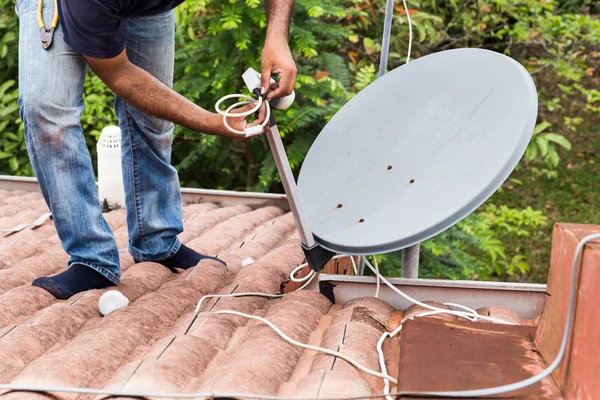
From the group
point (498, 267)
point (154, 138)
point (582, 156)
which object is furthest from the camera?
point (582, 156)

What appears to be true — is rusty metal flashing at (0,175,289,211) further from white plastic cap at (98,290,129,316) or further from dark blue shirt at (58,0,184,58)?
dark blue shirt at (58,0,184,58)

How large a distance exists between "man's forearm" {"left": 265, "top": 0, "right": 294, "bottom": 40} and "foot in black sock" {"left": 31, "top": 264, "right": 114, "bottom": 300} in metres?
0.91

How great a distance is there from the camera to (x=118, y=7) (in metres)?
2.20

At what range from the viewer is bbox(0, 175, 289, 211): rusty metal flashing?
165 inches

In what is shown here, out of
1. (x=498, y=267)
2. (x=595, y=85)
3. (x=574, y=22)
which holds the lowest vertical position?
(x=498, y=267)

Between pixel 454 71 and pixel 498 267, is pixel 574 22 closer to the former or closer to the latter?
pixel 498 267

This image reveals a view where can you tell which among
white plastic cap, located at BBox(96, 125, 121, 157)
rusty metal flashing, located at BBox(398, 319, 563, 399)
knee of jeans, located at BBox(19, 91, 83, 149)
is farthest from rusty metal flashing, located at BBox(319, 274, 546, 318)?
white plastic cap, located at BBox(96, 125, 121, 157)

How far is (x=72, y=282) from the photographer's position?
246 cm

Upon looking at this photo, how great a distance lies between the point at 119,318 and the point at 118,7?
33.1 inches

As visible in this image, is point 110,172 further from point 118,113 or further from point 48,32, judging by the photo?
point 48,32

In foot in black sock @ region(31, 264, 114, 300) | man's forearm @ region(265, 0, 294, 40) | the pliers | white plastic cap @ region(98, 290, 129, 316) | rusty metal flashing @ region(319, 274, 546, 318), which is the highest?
man's forearm @ region(265, 0, 294, 40)

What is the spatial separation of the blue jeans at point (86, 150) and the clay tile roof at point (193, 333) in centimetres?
13

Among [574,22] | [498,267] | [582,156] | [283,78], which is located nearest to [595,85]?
[582,156]

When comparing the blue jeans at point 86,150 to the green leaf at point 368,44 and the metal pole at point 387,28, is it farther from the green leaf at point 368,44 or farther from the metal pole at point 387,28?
the green leaf at point 368,44
